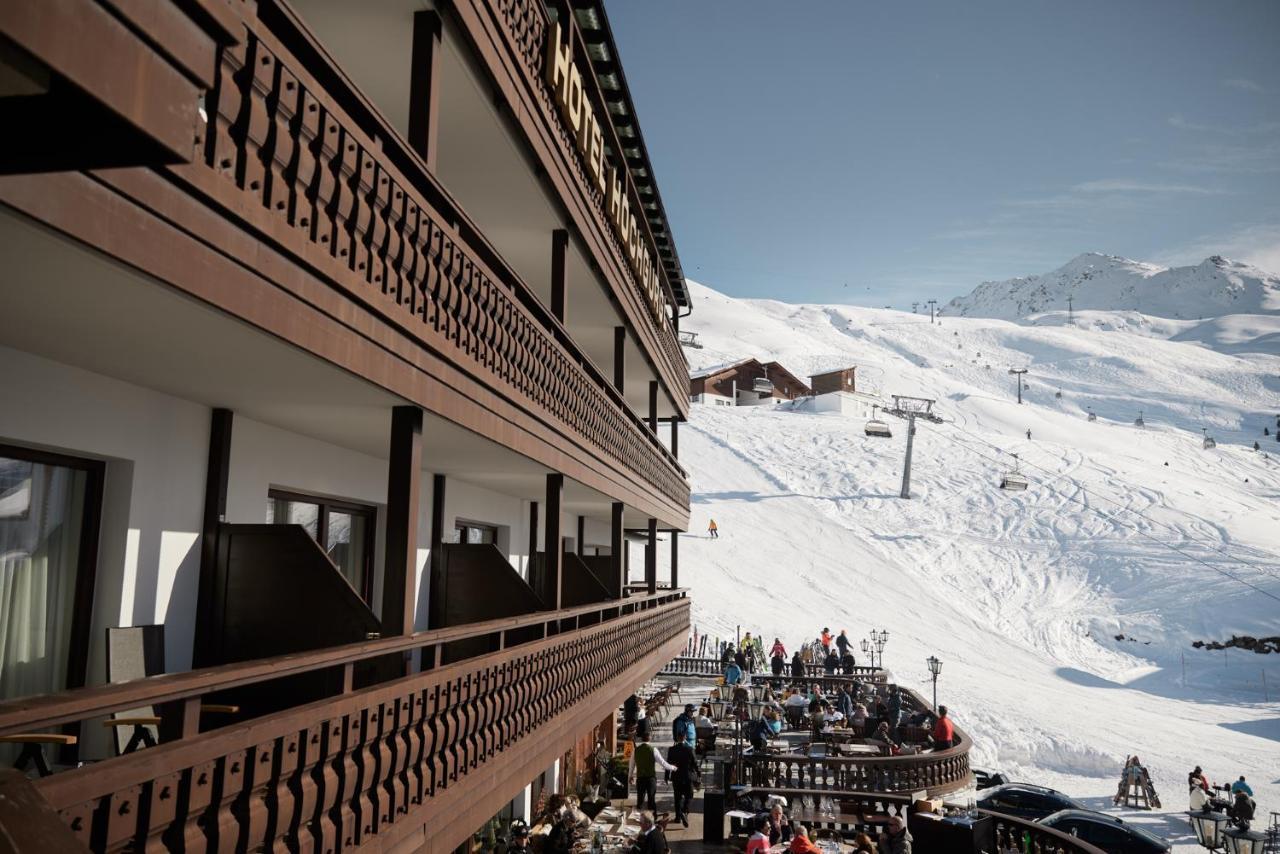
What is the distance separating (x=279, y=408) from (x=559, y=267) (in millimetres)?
5743

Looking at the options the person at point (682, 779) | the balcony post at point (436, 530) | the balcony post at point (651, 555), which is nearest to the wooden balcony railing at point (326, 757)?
the balcony post at point (436, 530)

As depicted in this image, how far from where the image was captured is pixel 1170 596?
65625mm

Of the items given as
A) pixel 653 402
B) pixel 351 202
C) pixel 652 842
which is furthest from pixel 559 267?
pixel 653 402

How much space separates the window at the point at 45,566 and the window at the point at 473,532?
881 cm

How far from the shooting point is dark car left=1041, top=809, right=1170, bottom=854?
20953 millimetres

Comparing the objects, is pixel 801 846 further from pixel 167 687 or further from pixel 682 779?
pixel 167 687

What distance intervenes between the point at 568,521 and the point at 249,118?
21.3 meters

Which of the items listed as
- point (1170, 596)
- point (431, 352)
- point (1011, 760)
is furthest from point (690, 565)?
point (431, 352)

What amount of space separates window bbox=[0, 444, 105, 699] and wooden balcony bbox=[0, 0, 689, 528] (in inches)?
A: 101

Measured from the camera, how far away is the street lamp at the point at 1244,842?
14617 millimetres

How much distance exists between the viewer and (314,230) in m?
5.98

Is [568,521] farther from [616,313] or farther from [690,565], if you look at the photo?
[690,565]

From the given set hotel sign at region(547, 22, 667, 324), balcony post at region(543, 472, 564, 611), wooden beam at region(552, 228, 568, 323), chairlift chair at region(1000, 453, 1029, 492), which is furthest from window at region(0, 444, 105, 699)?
chairlift chair at region(1000, 453, 1029, 492)

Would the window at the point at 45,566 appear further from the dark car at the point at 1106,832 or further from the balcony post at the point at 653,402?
the dark car at the point at 1106,832
